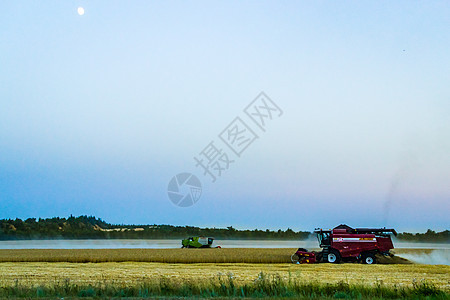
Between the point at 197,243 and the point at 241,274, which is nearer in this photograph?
the point at 241,274

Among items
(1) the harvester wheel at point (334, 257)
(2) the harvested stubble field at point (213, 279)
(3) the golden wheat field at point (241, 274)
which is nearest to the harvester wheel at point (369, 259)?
(1) the harvester wheel at point (334, 257)

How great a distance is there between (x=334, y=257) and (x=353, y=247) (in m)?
1.44

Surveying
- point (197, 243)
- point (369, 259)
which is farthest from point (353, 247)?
point (197, 243)

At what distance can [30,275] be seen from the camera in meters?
23.1

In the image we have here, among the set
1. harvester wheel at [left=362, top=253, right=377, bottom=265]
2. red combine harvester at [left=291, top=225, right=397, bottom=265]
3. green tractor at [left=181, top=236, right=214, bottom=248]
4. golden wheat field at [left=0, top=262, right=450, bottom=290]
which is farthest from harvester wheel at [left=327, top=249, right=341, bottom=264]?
green tractor at [left=181, top=236, right=214, bottom=248]

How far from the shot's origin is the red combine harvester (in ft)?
102

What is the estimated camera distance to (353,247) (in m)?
31.3

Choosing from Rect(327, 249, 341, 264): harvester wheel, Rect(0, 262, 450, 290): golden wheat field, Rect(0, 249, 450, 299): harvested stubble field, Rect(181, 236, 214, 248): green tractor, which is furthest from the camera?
Rect(181, 236, 214, 248): green tractor

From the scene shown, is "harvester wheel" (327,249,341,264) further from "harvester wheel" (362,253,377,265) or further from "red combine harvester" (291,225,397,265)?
"harvester wheel" (362,253,377,265)

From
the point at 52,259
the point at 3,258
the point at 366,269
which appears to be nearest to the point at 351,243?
the point at 366,269

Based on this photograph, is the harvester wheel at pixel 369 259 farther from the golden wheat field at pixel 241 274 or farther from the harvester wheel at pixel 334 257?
the golden wheat field at pixel 241 274

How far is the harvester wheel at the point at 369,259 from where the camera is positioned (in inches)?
1209

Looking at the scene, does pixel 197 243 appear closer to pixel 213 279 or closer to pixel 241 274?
pixel 241 274

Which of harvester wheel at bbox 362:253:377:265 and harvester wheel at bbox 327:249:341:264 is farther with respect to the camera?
harvester wheel at bbox 327:249:341:264
